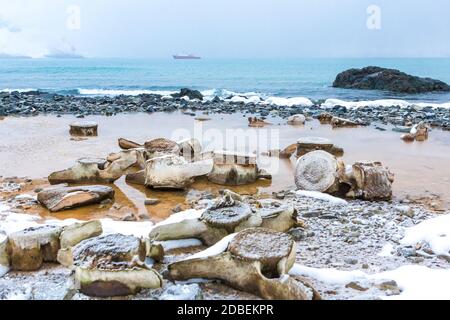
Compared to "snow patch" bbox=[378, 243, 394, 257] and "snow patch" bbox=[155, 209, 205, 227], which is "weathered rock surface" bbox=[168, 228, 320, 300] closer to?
"snow patch" bbox=[378, 243, 394, 257]

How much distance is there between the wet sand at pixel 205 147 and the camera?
5.36 metres

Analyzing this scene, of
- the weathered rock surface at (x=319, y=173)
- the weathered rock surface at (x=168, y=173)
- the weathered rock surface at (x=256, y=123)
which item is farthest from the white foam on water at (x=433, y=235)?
the weathered rock surface at (x=256, y=123)

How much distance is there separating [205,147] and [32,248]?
16.5 ft

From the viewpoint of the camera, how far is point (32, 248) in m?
3.24

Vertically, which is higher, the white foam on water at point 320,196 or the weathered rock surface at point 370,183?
the weathered rock surface at point 370,183

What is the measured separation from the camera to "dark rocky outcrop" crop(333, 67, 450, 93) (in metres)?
25.1

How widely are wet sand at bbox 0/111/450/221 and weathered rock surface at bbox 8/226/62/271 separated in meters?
1.13

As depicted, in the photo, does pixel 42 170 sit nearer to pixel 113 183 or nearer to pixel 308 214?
pixel 113 183

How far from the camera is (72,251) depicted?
3.16 metres

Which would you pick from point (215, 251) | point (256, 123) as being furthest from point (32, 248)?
point (256, 123)

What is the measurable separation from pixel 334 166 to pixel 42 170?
386 cm

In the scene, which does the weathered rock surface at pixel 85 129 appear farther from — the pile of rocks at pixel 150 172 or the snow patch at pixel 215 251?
the snow patch at pixel 215 251

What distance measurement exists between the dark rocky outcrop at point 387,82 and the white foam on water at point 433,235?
22.5 meters
